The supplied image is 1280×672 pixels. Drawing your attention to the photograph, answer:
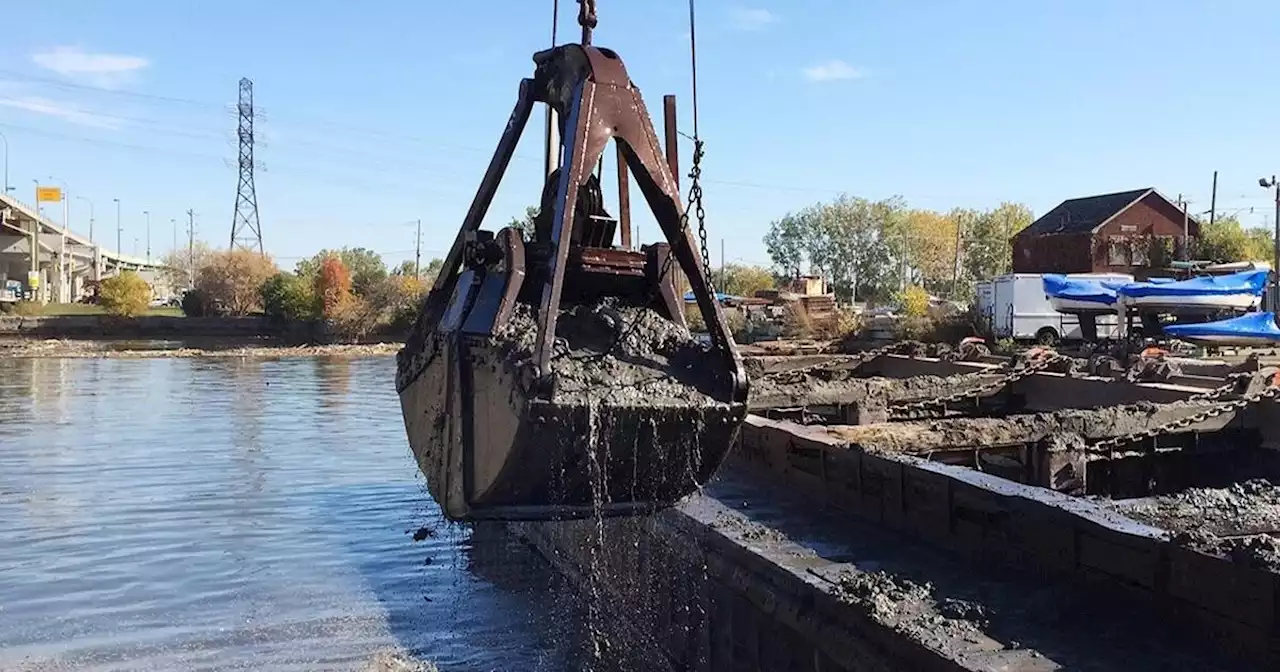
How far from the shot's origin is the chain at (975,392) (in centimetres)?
1059

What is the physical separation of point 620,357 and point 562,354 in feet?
0.99

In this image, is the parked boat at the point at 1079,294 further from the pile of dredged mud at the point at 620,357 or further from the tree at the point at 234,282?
the tree at the point at 234,282

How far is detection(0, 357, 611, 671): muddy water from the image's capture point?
26.3ft

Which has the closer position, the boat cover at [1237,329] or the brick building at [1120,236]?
the boat cover at [1237,329]

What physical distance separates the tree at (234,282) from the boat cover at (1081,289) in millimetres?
47796

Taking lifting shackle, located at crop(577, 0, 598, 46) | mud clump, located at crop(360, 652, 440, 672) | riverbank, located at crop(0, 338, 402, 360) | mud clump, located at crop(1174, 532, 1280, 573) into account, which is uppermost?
lifting shackle, located at crop(577, 0, 598, 46)

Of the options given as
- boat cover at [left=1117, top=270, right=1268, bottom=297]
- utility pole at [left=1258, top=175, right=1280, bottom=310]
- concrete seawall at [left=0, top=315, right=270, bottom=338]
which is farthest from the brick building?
concrete seawall at [left=0, top=315, right=270, bottom=338]

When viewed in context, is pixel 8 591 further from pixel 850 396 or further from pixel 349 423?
pixel 349 423

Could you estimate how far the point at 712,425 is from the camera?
5.12 meters

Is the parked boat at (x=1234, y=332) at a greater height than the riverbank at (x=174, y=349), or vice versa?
the parked boat at (x=1234, y=332)

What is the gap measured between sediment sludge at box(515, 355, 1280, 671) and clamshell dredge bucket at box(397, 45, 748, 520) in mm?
1106

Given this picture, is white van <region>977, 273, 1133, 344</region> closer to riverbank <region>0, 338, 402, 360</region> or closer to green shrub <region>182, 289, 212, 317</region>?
riverbank <region>0, 338, 402, 360</region>

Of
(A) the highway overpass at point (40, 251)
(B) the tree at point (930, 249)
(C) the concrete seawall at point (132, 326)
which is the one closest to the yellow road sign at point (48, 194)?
(A) the highway overpass at point (40, 251)

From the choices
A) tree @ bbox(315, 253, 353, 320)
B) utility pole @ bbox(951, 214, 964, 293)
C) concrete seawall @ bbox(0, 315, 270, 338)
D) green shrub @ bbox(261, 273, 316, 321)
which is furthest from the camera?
utility pole @ bbox(951, 214, 964, 293)
